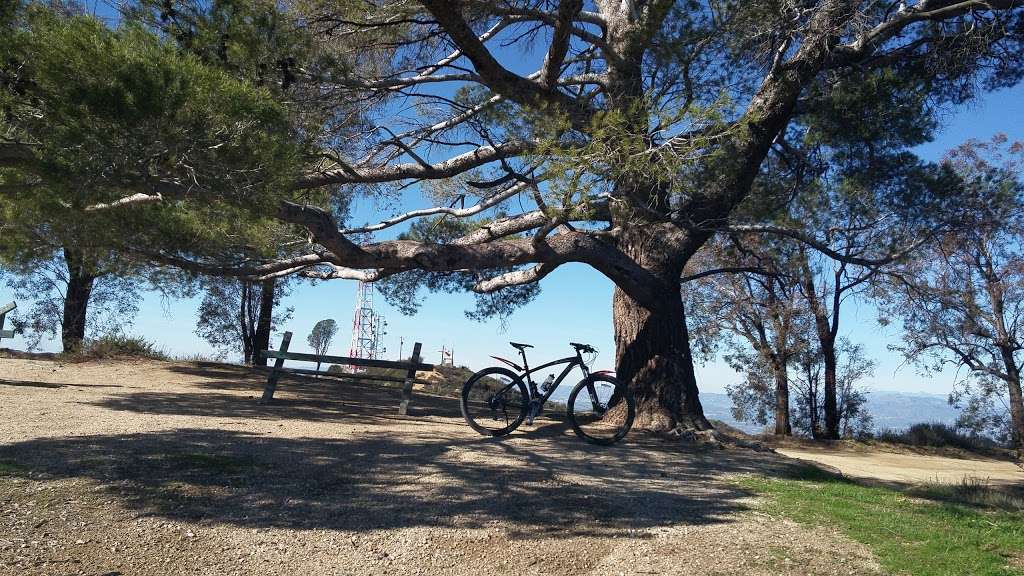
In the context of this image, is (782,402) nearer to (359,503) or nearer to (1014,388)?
(1014,388)

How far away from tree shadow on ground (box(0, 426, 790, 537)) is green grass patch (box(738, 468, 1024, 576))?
523mm

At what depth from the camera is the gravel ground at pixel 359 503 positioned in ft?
11.8

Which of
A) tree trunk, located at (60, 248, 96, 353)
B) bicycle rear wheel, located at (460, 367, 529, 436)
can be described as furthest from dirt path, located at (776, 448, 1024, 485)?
tree trunk, located at (60, 248, 96, 353)

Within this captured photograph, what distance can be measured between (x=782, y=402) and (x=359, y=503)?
15.1 m

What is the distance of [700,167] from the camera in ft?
26.2

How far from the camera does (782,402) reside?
1720 cm

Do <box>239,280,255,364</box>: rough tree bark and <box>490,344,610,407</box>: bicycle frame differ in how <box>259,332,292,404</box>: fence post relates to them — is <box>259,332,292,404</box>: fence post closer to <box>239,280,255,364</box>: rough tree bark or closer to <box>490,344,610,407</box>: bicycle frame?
<box>490,344,610,407</box>: bicycle frame

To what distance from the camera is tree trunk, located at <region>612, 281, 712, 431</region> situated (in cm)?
859

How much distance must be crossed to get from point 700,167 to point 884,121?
9.44ft

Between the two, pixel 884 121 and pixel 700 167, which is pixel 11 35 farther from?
pixel 884 121

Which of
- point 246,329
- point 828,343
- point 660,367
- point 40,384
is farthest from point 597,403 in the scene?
point 246,329

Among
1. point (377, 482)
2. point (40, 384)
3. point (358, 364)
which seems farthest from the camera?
point (40, 384)

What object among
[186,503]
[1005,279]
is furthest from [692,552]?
[1005,279]

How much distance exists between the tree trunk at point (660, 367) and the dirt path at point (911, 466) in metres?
2.05
